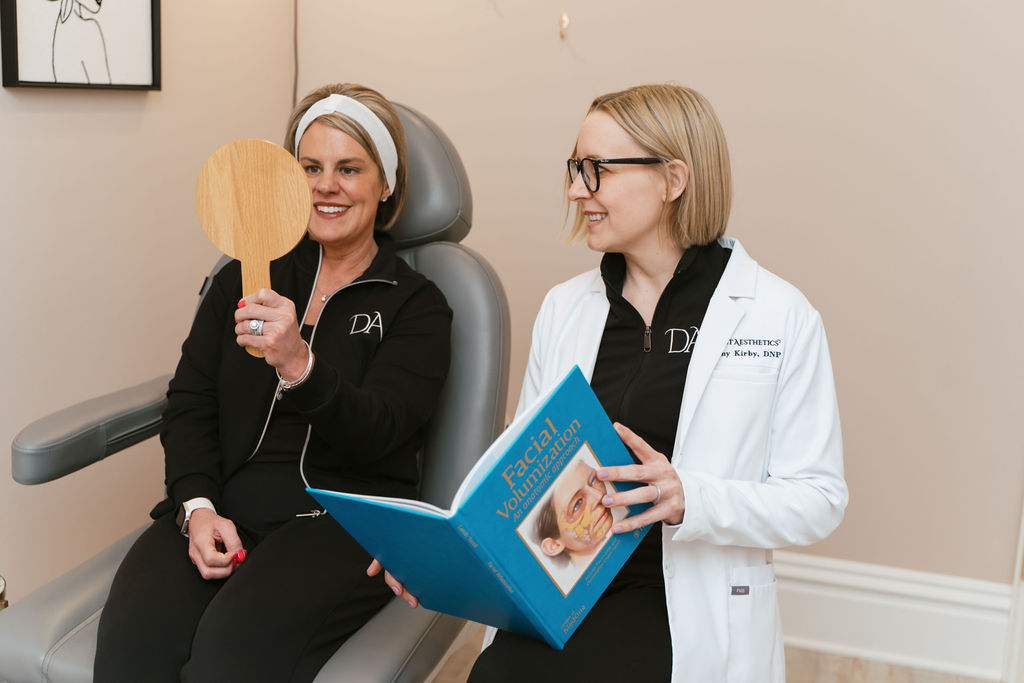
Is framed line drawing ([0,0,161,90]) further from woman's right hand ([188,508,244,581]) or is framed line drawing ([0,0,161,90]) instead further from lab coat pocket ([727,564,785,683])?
lab coat pocket ([727,564,785,683])

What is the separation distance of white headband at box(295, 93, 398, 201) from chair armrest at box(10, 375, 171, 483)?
1.66 ft

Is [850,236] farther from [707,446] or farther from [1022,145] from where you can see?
[707,446]

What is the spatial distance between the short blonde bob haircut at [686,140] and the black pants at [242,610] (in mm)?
712

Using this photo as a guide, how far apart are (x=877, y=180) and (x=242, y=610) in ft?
5.37

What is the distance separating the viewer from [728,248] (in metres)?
1.47

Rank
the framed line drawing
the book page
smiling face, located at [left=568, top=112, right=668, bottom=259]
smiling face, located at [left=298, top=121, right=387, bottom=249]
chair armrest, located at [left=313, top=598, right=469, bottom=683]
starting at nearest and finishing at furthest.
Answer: the book page → chair armrest, located at [left=313, top=598, right=469, bottom=683] → smiling face, located at [left=568, top=112, right=668, bottom=259] → smiling face, located at [left=298, top=121, right=387, bottom=249] → the framed line drawing

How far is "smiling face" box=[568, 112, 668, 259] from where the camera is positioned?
1.40 m

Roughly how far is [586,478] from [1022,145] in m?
1.48

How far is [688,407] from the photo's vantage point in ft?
4.39

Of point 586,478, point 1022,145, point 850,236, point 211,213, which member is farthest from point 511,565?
point 1022,145

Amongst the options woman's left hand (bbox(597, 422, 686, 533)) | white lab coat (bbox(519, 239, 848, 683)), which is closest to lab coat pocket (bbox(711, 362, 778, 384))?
white lab coat (bbox(519, 239, 848, 683))

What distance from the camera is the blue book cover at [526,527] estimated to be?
104 cm

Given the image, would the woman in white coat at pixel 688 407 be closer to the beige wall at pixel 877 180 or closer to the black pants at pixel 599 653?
the black pants at pixel 599 653

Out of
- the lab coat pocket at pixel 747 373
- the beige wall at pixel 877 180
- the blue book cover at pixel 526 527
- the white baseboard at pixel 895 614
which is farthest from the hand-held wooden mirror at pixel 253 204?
the white baseboard at pixel 895 614
